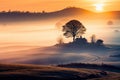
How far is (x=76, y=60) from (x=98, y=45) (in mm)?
38376

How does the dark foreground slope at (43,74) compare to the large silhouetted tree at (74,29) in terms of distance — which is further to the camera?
the large silhouetted tree at (74,29)

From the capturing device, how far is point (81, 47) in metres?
178

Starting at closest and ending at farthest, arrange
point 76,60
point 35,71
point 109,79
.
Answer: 1. point 109,79
2. point 35,71
3. point 76,60

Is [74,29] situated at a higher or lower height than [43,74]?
higher

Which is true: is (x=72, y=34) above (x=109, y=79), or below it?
above

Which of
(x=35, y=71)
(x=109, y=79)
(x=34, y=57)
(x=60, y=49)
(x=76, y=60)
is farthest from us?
(x=60, y=49)

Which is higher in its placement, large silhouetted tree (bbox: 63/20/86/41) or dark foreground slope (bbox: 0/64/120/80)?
large silhouetted tree (bbox: 63/20/86/41)

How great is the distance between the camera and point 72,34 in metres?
187

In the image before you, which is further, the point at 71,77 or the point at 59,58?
the point at 59,58

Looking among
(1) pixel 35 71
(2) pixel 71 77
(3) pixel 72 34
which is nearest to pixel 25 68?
(1) pixel 35 71

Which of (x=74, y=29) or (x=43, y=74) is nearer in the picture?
(x=43, y=74)

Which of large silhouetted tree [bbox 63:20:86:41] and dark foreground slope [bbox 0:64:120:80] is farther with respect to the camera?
large silhouetted tree [bbox 63:20:86:41]

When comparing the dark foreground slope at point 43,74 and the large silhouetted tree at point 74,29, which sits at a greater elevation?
the large silhouetted tree at point 74,29

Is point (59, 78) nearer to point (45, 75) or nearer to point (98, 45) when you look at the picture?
point (45, 75)
